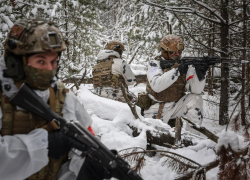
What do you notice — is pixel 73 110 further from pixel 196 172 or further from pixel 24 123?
pixel 196 172

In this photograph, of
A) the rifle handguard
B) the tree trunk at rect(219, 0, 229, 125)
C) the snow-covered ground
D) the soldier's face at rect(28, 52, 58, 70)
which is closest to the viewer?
the rifle handguard

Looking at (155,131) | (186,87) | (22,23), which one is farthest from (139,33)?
(22,23)

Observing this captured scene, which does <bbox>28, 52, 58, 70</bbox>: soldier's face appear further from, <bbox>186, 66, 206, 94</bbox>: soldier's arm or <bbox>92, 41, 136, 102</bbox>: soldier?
<bbox>92, 41, 136, 102</bbox>: soldier

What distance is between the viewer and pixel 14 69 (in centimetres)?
160

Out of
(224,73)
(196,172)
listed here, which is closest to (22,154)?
(196,172)

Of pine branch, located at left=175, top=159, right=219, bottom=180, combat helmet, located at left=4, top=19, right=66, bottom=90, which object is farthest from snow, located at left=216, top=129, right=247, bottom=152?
combat helmet, located at left=4, top=19, right=66, bottom=90

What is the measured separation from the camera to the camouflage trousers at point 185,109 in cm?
473

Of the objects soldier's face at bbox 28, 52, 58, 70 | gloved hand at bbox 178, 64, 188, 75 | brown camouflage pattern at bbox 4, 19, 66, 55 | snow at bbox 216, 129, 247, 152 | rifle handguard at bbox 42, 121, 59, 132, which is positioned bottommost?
snow at bbox 216, 129, 247, 152

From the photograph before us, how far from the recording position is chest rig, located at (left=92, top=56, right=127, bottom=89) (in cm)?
679

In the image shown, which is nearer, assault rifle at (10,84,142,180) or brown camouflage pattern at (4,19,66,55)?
assault rifle at (10,84,142,180)

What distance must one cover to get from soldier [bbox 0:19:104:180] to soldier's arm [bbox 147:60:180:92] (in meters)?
3.05

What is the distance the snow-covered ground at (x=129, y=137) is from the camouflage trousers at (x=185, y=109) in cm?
117

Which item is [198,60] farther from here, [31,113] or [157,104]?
[31,113]

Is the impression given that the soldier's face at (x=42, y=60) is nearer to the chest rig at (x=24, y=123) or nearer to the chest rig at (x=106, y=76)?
the chest rig at (x=24, y=123)
